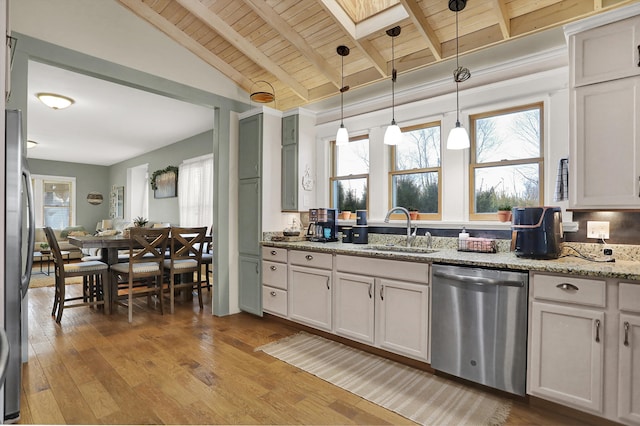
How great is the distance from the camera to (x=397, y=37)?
10.5 feet

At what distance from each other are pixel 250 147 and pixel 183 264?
5.52 ft

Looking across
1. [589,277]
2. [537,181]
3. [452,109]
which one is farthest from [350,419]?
[452,109]

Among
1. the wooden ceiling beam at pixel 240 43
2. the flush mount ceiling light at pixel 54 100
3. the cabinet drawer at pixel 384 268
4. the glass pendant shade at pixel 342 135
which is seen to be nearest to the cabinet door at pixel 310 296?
the cabinet drawer at pixel 384 268

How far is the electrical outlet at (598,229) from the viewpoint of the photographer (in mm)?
2350

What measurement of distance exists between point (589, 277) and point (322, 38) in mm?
2981

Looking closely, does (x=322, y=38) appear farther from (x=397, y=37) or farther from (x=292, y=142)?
(x=292, y=142)

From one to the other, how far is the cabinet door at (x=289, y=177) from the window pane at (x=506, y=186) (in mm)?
1892

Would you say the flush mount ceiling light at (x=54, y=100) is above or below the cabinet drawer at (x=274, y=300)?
above

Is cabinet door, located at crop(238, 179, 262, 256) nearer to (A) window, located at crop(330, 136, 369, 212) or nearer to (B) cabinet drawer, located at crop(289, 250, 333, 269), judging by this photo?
(B) cabinet drawer, located at crop(289, 250, 333, 269)

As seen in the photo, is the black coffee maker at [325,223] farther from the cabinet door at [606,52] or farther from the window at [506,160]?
the cabinet door at [606,52]

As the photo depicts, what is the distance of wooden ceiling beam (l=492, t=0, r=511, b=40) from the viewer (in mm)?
2487

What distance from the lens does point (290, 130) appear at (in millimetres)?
4000

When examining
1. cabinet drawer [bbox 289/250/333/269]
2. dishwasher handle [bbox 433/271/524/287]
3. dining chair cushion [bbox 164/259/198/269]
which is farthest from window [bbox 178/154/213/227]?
dishwasher handle [bbox 433/271/524/287]

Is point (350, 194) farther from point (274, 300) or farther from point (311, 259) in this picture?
point (274, 300)
